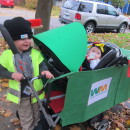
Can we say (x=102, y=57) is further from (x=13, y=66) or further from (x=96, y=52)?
(x=13, y=66)

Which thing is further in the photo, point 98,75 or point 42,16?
point 42,16

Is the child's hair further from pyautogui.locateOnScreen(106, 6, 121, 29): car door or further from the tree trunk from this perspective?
pyautogui.locateOnScreen(106, 6, 121, 29): car door

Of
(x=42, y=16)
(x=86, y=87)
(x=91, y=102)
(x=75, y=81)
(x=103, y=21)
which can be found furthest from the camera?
(x=103, y=21)

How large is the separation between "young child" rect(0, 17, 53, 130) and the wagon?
0.56 ft

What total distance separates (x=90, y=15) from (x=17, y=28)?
954cm

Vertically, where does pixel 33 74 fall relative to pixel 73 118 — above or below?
above

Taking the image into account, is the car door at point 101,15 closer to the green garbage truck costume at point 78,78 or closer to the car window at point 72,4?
Answer: the car window at point 72,4

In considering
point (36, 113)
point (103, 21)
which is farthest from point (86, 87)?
point (103, 21)

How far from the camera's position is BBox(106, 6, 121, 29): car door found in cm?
1223

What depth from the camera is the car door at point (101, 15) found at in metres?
11.8

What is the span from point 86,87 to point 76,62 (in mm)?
297

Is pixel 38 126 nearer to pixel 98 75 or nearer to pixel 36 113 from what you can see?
pixel 36 113

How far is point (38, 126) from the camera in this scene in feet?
9.05

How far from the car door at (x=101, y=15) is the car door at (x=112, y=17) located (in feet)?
0.78
